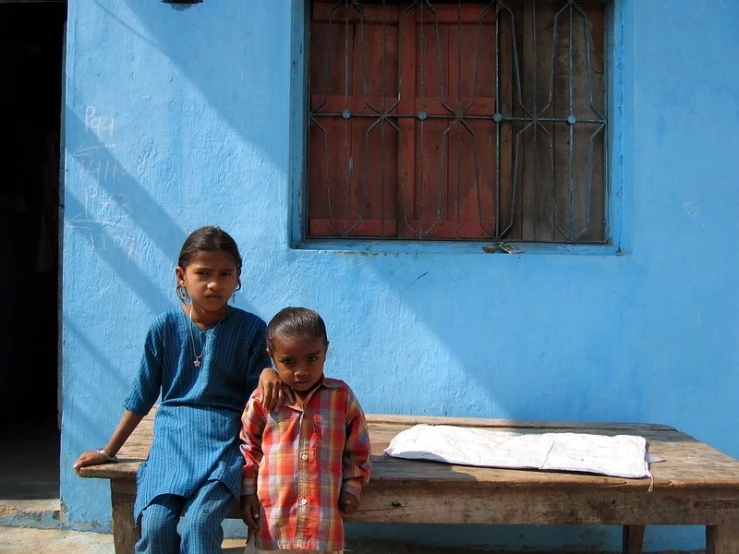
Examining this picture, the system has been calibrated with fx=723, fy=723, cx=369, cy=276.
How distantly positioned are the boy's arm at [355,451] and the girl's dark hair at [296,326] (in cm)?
24

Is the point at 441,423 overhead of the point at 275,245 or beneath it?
beneath

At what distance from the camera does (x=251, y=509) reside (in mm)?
2152

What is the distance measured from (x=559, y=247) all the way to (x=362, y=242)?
2.90 ft

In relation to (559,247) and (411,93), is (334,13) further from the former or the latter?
(559,247)

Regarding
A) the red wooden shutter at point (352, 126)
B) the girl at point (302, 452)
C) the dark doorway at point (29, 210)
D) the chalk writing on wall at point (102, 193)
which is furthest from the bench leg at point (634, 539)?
the dark doorway at point (29, 210)

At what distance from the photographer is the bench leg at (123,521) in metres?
2.30

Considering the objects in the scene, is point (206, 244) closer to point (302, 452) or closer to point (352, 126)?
point (302, 452)

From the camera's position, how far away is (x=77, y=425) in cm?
315

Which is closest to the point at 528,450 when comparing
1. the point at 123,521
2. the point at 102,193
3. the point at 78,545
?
the point at 123,521

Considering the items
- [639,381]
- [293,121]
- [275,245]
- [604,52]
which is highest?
[604,52]

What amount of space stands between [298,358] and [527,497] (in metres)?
0.89

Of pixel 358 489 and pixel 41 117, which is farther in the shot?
pixel 41 117

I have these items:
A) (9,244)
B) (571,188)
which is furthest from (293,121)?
(9,244)

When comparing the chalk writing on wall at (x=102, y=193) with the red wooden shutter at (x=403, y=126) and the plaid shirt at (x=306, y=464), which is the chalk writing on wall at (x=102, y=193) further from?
the plaid shirt at (x=306, y=464)
